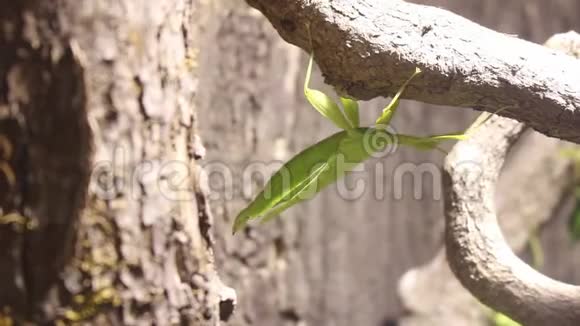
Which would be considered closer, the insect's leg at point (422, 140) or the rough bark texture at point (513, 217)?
the insect's leg at point (422, 140)

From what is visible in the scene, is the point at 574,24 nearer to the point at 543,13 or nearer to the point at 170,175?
the point at 543,13

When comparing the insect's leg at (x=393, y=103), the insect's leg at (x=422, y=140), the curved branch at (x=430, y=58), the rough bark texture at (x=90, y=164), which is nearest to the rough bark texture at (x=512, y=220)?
the insect's leg at (x=422, y=140)

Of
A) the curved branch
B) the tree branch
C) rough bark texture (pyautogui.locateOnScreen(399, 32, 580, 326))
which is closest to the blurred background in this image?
rough bark texture (pyautogui.locateOnScreen(399, 32, 580, 326))

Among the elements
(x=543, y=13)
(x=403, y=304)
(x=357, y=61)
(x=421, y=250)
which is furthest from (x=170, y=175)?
(x=543, y=13)

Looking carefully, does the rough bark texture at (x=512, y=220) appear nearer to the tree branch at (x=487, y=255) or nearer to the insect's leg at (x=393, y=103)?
Answer: the tree branch at (x=487, y=255)

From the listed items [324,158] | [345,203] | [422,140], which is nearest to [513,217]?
[345,203]

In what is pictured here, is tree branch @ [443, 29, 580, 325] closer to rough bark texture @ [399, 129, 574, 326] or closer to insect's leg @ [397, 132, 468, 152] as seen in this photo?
insect's leg @ [397, 132, 468, 152]
